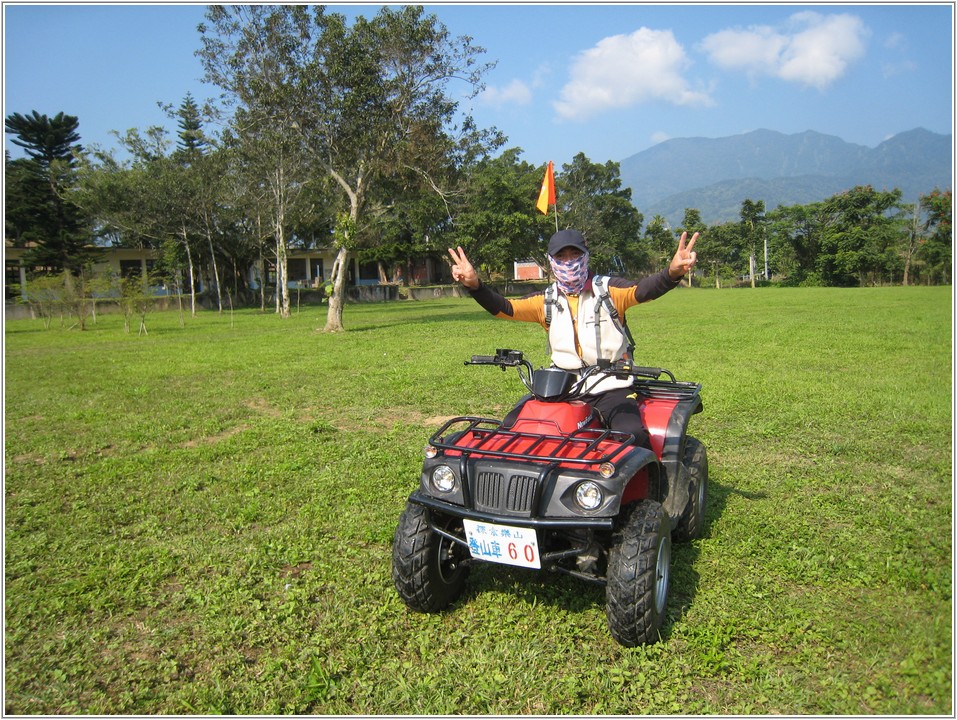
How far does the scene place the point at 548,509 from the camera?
10.6 feet

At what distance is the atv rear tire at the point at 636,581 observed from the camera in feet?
10.5

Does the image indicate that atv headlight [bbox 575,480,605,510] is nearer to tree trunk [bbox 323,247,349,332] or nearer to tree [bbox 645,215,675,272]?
tree trunk [bbox 323,247,349,332]

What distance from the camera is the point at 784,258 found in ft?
188

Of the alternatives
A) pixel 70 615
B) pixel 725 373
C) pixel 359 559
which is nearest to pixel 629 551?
pixel 359 559

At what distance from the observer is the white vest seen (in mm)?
4238

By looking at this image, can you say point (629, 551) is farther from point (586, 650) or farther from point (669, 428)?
point (669, 428)

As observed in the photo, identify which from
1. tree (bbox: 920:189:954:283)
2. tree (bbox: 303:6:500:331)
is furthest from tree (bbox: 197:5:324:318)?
tree (bbox: 920:189:954:283)

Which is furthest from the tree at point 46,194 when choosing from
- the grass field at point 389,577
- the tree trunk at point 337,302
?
the grass field at point 389,577

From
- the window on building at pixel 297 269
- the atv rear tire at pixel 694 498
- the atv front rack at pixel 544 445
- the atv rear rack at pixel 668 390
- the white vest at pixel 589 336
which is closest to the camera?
the atv front rack at pixel 544 445

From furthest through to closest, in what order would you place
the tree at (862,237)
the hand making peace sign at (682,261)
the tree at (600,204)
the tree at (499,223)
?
the tree at (600,204) → the tree at (862,237) → the tree at (499,223) → the hand making peace sign at (682,261)

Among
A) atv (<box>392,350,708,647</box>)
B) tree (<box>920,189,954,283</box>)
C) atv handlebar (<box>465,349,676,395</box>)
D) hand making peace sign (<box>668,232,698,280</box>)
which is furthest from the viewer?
tree (<box>920,189,954,283</box>)

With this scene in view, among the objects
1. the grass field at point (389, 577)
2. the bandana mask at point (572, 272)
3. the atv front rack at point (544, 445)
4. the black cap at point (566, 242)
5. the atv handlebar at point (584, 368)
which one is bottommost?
the grass field at point (389, 577)

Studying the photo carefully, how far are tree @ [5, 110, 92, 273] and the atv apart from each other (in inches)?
1526

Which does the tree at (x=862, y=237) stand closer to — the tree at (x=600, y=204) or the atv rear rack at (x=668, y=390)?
the tree at (x=600, y=204)
